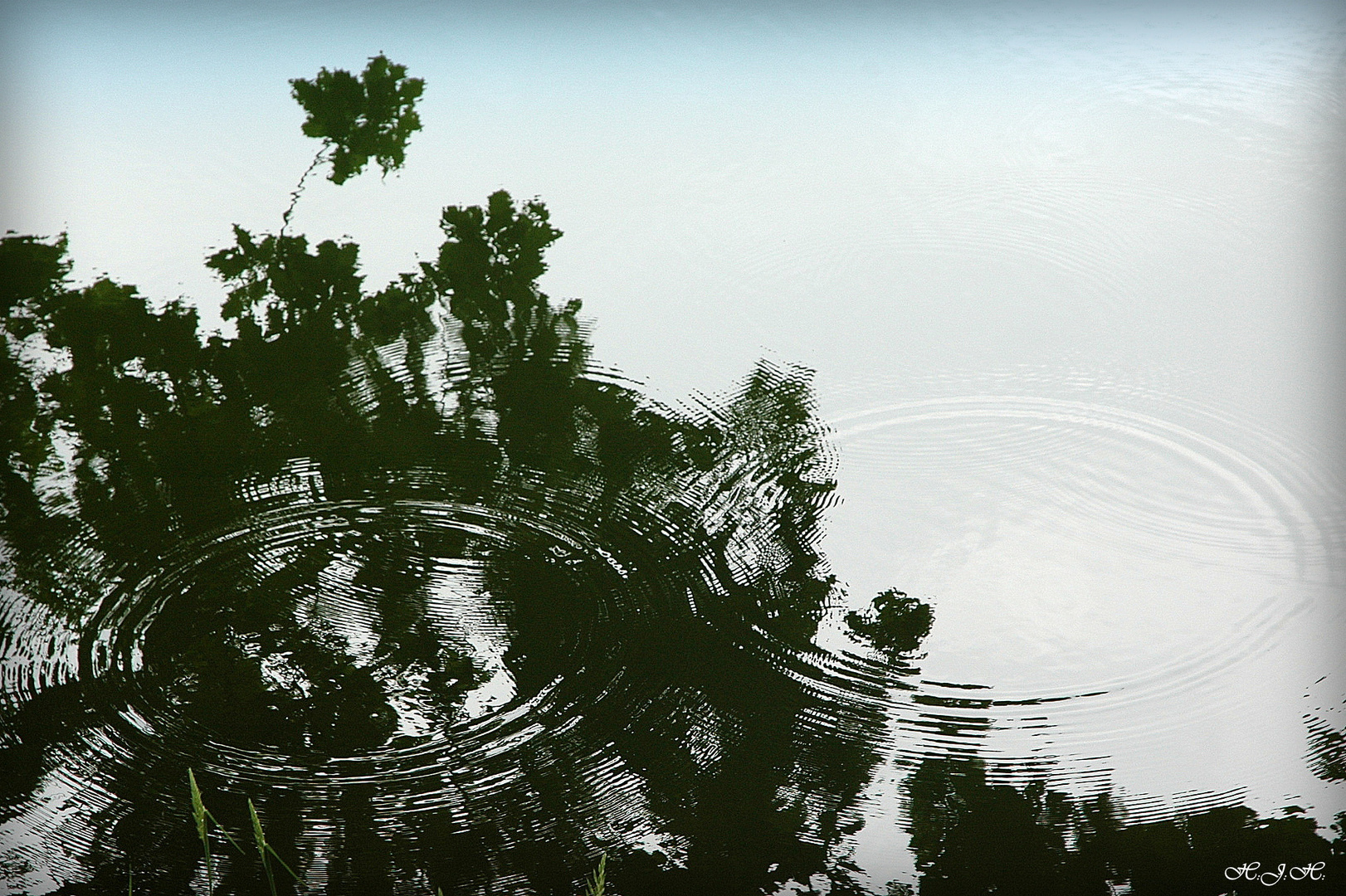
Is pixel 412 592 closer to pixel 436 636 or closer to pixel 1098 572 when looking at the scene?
pixel 436 636

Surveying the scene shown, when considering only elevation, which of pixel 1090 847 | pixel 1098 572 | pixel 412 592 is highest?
pixel 1098 572

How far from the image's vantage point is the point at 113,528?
164 centimetres

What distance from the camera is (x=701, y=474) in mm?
1705

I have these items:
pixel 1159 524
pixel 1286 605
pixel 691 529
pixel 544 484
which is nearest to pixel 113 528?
pixel 544 484
